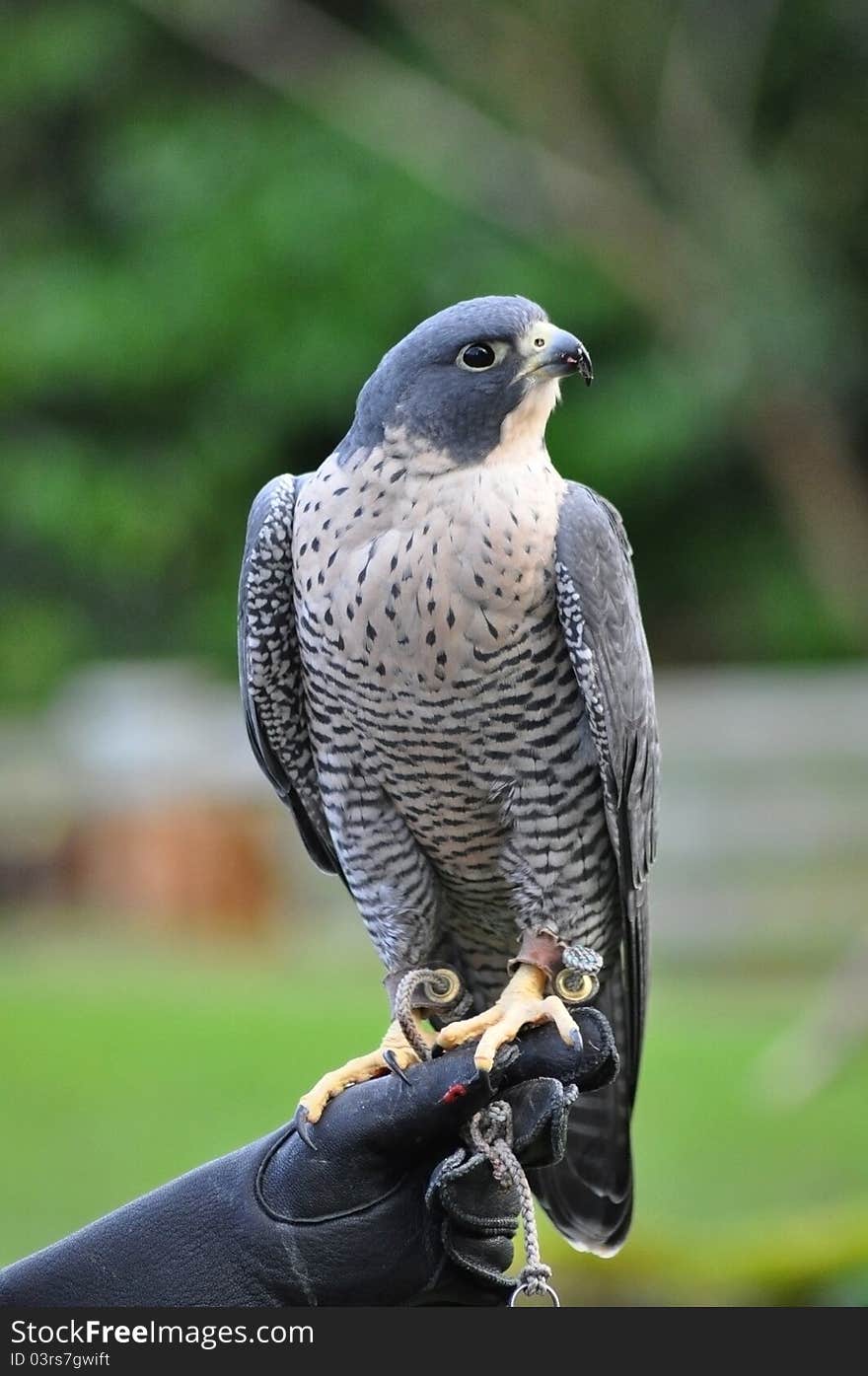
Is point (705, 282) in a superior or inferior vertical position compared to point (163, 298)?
inferior

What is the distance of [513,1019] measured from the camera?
7.58 ft

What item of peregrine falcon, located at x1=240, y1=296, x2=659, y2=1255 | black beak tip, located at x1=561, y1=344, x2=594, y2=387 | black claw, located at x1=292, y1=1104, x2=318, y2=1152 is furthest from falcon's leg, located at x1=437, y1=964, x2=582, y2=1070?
black beak tip, located at x1=561, y1=344, x2=594, y2=387

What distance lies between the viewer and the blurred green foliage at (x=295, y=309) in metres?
Result: 10.8

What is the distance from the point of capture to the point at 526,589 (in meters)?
2.40

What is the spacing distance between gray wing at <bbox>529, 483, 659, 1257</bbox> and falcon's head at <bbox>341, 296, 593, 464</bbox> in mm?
181

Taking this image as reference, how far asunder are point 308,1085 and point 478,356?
14.3ft

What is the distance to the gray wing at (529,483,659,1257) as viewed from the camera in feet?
7.94

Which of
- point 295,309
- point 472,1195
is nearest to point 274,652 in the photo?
point 472,1195

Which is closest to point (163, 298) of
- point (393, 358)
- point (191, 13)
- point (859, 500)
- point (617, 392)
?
point (191, 13)

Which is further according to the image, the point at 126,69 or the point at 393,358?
the point at 126,69

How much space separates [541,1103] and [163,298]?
1066 cm

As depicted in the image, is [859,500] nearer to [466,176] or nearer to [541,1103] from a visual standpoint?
[466,176]

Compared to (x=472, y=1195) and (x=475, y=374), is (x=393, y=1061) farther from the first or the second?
(x=475, y=374)

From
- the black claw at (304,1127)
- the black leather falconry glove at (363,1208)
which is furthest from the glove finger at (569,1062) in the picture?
the black claw at (304,1127)
